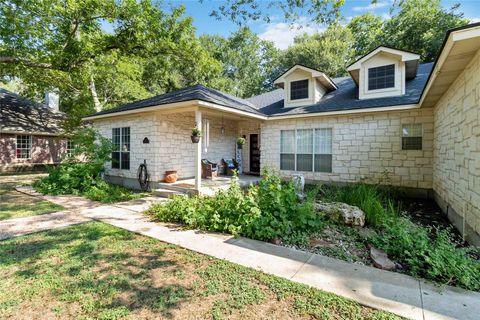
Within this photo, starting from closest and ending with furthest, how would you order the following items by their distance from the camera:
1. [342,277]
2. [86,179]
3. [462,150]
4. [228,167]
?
[342,277] → [462,150] → [86,179] → [228,167]

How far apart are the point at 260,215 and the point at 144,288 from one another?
2.31 m

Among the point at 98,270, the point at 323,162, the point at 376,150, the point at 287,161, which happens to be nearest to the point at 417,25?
the point at 376,150

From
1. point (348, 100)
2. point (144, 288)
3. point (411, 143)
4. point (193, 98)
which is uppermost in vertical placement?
point (348, 100)

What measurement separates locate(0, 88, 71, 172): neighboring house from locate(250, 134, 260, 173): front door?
1222 centimetres

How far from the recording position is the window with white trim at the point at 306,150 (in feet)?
29.3

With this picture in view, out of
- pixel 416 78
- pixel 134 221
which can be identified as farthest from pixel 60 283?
pixel 416 78

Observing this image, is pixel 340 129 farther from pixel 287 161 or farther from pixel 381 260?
pixel 381 260

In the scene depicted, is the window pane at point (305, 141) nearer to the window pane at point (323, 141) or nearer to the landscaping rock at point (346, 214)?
the window pane at point (323, 141)

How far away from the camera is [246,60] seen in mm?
27344

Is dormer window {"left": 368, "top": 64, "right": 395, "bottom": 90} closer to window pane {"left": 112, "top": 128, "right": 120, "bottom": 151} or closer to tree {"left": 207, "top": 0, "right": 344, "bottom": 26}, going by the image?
tree {"left": 207, "top": 0, "right": 344, "bottom": 26}

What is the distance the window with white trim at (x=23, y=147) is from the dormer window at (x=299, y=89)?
17.5 m

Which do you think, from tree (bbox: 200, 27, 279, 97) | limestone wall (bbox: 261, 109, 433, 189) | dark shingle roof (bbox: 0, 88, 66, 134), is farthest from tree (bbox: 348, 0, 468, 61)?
dark shingle roof (bbox: 0, 88, 66, 134)

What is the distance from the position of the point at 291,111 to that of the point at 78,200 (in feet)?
26.3

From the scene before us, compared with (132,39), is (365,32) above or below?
above
